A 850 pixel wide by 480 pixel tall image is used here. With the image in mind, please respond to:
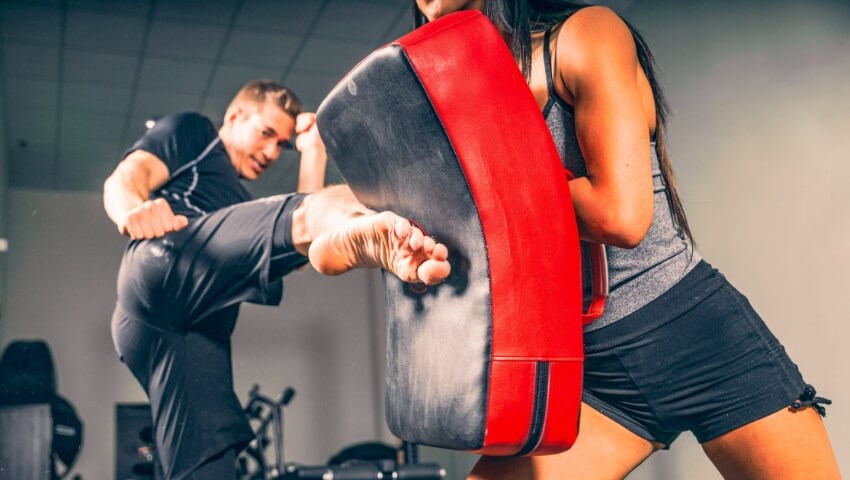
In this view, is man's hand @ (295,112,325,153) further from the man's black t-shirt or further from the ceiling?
the ceiling

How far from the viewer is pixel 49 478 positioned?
234 centimetres

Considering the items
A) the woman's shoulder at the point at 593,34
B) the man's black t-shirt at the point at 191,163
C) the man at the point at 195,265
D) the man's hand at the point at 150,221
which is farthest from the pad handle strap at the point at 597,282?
the man's black t-shirt at the point at 191,163

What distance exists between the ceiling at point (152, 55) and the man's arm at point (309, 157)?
148 centimetres

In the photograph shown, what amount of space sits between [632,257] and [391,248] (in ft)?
1.10

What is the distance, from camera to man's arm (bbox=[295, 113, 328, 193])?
1795 millimetres

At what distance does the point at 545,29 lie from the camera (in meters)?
0.97

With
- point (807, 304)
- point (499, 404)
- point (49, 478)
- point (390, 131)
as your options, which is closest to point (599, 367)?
point (499, 404)

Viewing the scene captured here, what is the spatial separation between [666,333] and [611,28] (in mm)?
371

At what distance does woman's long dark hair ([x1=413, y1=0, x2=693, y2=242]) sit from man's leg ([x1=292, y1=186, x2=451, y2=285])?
0.90ft

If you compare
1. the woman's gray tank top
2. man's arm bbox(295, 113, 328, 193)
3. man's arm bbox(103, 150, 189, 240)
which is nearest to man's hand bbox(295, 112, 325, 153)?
man's arm bbox(295, 113, 328, 193)

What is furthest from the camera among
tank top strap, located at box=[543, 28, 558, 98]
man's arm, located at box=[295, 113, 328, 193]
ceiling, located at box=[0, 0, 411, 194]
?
ceiling, located at box=[0, 0, 411, 194]

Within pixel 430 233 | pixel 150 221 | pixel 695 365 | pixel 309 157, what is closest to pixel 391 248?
pixel 430 233

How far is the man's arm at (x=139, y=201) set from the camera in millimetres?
1525

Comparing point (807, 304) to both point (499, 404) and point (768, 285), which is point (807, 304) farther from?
point (499, 404)
